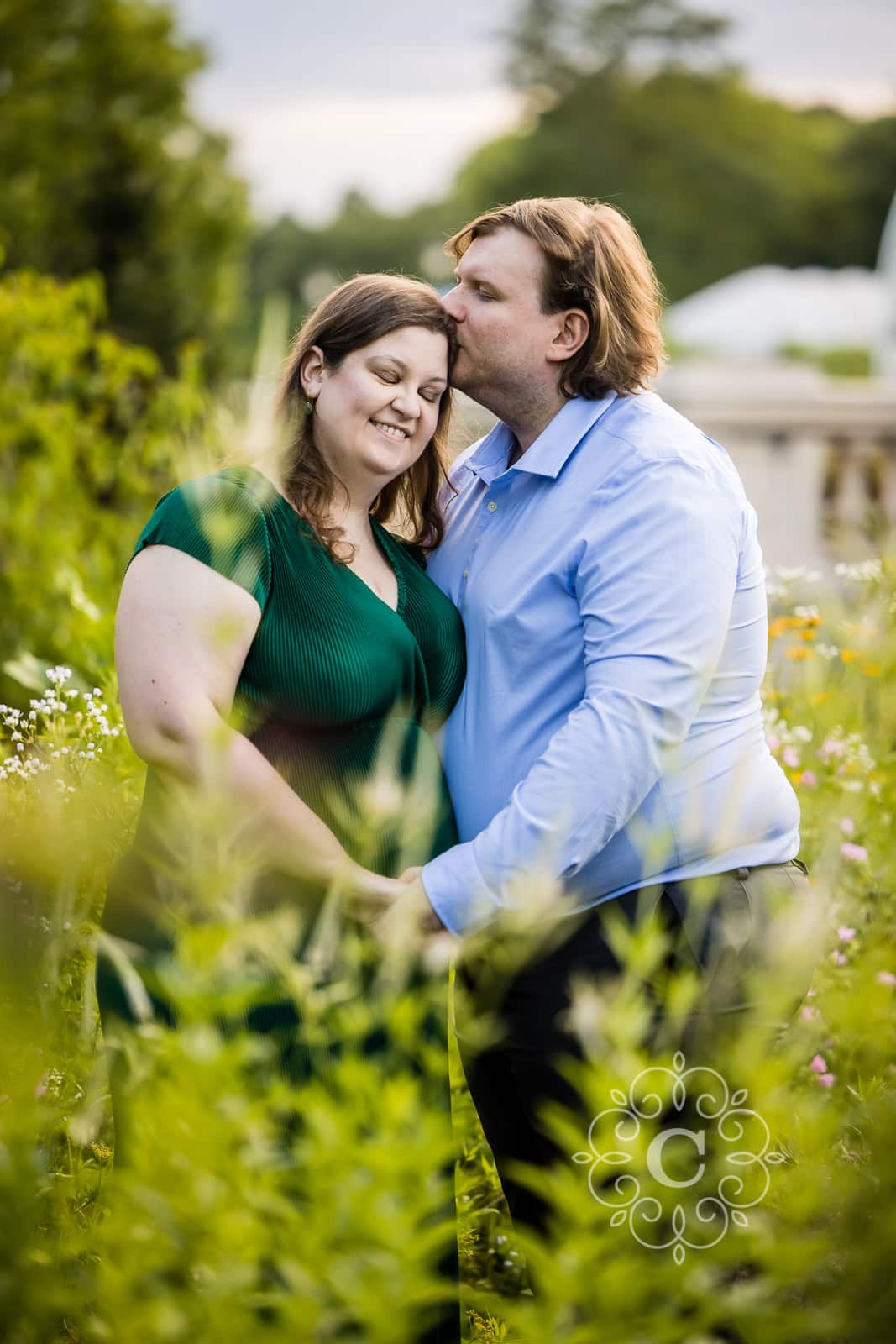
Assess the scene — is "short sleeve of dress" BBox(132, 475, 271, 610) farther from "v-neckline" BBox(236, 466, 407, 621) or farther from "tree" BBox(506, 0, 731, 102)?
"tree" BBox(506, 0, 731, 102)

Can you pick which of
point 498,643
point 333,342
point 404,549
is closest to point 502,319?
point 333,342

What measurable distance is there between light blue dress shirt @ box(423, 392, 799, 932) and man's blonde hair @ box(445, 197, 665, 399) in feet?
0.22

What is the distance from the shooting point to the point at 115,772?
3.26 m

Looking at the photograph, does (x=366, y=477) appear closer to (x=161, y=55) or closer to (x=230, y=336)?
(x=230, y=336)

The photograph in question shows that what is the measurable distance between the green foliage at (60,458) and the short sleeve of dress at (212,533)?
90.1 inches

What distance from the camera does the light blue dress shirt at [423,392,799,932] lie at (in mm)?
2371

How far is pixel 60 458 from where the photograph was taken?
524cm

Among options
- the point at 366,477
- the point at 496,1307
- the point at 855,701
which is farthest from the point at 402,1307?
the point at 855,701

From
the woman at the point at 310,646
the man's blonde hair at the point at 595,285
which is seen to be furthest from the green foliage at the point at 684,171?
the woman at the point at 310,646

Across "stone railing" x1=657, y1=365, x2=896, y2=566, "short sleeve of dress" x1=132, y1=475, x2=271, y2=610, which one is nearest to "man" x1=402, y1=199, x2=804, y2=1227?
"short sleeve of dress" x1=132, y1=475, x2=271, y2=610

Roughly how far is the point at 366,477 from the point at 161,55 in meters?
16.6

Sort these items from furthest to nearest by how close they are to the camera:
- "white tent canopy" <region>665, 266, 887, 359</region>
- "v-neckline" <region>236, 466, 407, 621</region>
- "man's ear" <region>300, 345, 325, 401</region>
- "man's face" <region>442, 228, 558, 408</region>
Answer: "white tent canopy" <region>665, 266, 887, 359</region> → "man's face" <region>442, 228, 558, 408</region> → "man's ear" <region>300, 345, 325, 401</region> → "v-neckline" <region>236, 466, 407, 621</region>

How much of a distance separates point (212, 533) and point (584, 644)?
76cm

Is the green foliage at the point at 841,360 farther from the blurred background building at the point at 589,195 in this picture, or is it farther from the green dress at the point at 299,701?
the green dress at the point at 299,701
